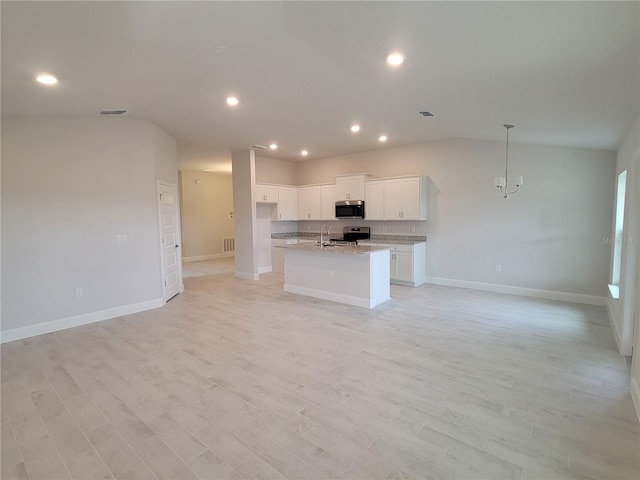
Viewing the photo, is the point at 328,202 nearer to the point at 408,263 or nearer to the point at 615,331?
the point at 408,263

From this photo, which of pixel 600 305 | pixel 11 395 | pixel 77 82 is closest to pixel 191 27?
pixel 77 82

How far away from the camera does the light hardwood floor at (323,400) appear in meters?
1.93

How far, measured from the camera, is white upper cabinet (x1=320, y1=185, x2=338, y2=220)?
312 inches

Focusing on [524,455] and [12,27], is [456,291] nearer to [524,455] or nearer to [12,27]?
[524,455]

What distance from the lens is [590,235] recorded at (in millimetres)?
5086

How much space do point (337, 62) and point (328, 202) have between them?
16.5 ft

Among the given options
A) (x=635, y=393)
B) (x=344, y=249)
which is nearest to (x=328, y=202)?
(x=344, y=249)

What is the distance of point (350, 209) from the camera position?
24.1ft

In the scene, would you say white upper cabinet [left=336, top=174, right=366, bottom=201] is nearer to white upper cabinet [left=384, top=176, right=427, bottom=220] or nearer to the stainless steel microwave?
the stainless steel microwave

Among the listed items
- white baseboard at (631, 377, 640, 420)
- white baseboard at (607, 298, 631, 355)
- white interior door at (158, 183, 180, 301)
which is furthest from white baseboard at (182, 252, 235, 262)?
white baseboard at (631, 377, 640, 420)

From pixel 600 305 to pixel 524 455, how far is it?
4.48 m

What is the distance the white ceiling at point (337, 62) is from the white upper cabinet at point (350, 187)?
245cm

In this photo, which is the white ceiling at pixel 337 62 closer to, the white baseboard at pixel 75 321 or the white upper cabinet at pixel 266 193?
the white baseboard at pixel 75 321

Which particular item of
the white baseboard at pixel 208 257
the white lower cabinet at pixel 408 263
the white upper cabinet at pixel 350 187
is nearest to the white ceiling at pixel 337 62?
the white upper cabinet at pixel 350 187
